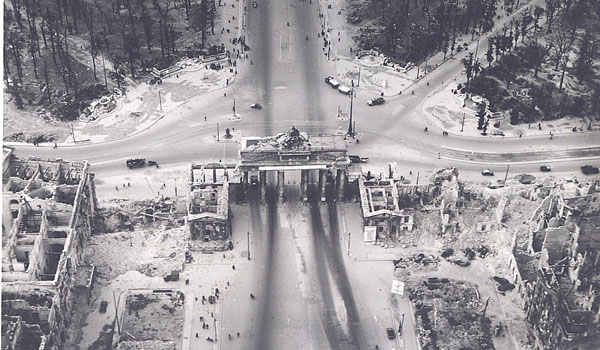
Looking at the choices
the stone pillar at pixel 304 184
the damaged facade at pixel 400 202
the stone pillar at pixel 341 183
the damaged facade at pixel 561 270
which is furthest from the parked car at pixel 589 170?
the stone pillar at pixel 304 184

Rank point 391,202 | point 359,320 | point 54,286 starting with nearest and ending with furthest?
point 54,286
point 359,320
point 391,202

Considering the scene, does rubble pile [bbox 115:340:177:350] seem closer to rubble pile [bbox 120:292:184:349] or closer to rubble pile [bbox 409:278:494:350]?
rubble pile [bbox 120:292:184:349]

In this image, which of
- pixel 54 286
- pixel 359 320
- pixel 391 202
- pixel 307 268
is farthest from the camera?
pixel 391 202

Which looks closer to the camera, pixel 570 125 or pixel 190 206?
pixel 190 206

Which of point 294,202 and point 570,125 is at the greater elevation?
point 570,125

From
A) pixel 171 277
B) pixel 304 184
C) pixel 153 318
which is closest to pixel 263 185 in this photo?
pixel 304 184

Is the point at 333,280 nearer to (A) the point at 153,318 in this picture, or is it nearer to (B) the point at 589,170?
(A) the point at 153,318

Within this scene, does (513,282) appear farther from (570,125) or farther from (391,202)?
(570,125)

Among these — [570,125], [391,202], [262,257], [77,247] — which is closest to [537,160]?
[570,125]

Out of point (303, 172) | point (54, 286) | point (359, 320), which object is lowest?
point (359, 320)
